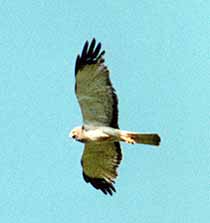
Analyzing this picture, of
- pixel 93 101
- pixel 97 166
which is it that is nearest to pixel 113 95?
pixel 93 101

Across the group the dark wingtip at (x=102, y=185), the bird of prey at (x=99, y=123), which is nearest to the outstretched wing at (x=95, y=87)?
the bird of prey at (x=99, y=123)

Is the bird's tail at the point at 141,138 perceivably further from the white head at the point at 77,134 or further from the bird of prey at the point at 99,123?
the white head at the point at 77,134

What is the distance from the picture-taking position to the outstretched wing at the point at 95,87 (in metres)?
19.5

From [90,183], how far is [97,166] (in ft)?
1.29

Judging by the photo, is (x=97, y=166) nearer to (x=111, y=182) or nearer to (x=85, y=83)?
(x=111, y=182)

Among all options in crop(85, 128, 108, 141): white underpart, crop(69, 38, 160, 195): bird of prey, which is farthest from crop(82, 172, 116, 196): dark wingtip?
crop(85, 128, 108, 141): white underpart

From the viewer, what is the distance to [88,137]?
65.5 ft

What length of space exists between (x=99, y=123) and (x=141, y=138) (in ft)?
→ 3.83

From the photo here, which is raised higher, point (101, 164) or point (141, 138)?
point (141, 138)

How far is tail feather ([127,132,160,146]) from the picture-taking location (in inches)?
748

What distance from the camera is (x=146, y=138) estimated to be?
19.1 m

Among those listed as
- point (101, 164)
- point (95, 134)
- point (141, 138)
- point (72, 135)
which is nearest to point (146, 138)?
point (141, 138)

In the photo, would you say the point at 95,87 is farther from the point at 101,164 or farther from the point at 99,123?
the point at 101,164

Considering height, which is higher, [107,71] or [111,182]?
[107,71]
